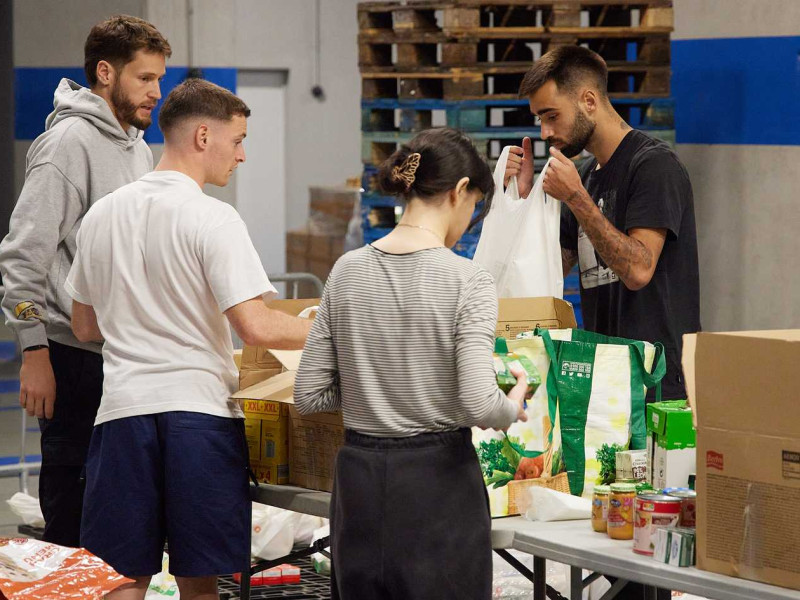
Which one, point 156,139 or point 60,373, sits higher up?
point 156,139

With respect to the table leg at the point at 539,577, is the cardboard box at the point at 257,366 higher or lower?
higher

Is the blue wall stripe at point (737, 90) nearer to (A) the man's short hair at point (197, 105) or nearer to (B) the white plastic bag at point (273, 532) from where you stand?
(B) the white plastic bag at point (273, 532)

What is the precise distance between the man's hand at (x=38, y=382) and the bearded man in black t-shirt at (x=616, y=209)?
151cm

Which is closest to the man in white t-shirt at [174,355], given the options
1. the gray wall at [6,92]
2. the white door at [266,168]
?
the gray wall at [6,92]

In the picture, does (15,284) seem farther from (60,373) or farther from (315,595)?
(315,595)

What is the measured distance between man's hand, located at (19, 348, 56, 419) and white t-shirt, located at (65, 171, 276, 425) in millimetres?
504

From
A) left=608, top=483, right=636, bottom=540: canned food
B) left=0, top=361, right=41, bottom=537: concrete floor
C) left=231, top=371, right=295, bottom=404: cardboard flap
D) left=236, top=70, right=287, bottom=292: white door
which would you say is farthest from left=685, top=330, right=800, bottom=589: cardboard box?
left=236, top=70, right=287, bottom=292: white door

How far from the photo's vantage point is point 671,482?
2.59 meters

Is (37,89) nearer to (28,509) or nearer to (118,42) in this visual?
(28,509)

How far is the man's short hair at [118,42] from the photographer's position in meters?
3.46

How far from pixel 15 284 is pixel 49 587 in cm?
177

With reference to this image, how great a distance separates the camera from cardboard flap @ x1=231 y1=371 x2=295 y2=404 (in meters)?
2.87

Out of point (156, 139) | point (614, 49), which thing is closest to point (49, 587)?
point (614, 49)

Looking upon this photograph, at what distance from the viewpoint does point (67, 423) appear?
3.36m
